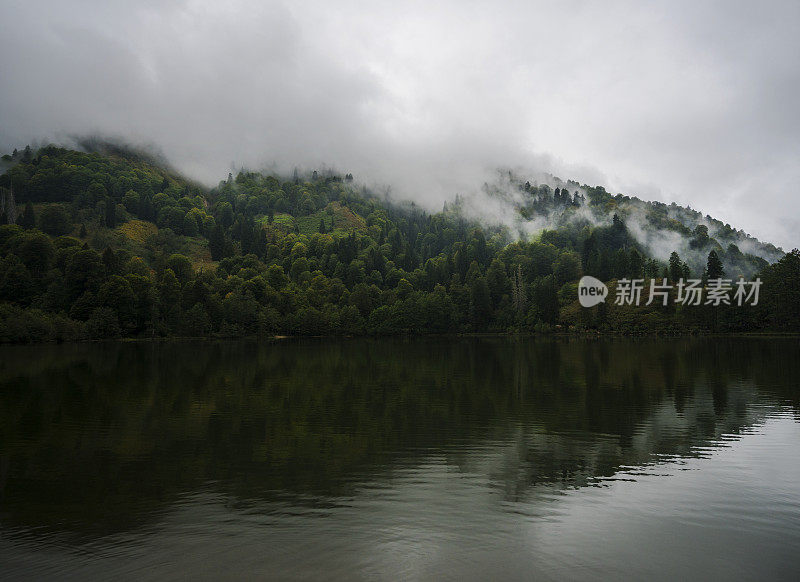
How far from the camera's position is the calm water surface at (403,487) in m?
12.4

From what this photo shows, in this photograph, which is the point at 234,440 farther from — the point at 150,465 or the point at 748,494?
the point at 748,494

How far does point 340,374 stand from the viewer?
55219 millimetres

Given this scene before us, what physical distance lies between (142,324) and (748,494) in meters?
154

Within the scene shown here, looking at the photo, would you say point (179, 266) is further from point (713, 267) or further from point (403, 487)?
point (403, 487)

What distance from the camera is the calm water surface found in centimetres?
1240
